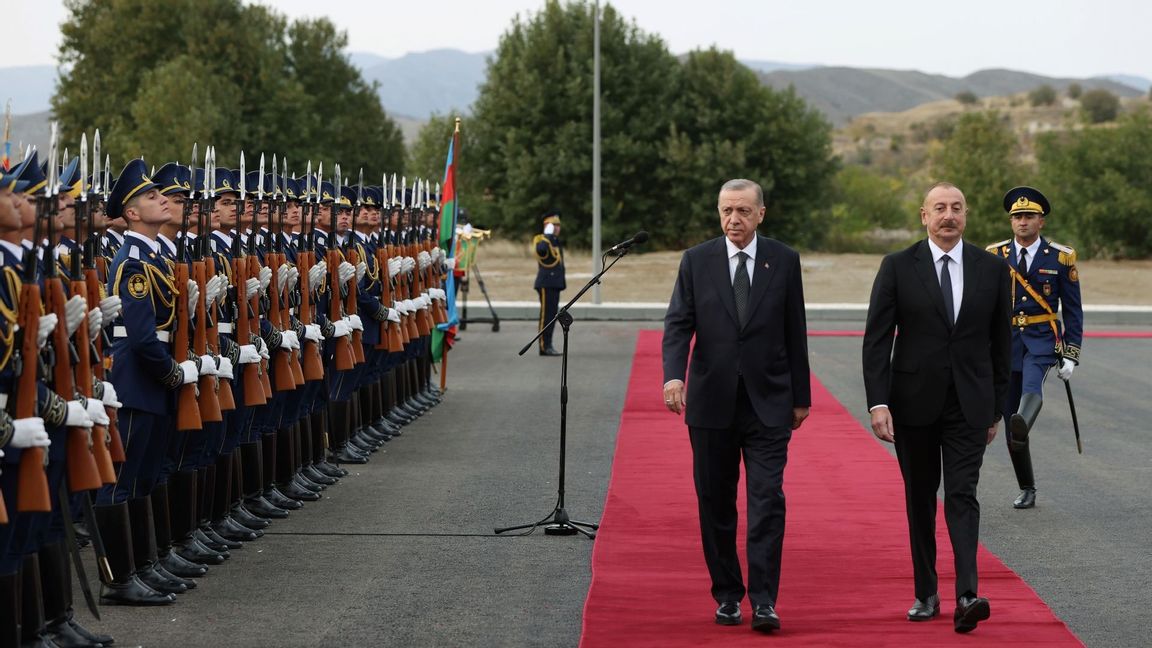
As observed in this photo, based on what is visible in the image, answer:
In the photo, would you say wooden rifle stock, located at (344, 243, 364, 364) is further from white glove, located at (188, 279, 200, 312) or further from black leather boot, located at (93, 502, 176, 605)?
black leather boot, located at (93, 502, 176, 605)

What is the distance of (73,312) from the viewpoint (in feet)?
21.2

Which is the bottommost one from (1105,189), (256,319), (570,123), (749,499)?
(749,499)

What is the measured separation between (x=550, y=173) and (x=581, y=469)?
40848 millimetres

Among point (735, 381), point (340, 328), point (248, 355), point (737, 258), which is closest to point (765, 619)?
point (735, 381)

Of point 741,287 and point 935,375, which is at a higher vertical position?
→ point 741,287

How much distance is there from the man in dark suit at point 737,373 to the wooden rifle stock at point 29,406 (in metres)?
2.49

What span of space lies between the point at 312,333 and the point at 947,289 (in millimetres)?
4681

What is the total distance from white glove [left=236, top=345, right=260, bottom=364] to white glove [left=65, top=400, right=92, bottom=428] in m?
2.55

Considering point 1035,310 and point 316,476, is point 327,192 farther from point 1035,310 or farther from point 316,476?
point 1035,310

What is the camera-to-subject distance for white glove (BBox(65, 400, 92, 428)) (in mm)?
6309

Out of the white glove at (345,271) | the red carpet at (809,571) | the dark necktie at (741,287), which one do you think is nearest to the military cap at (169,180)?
the red carpet at (809,571)

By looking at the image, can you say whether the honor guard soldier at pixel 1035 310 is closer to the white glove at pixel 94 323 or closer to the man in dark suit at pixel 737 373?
the man in dark suit at pixel 737 373

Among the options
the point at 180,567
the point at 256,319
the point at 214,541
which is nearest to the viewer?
the point at 180,567

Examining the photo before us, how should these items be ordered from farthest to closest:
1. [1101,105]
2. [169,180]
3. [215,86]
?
[1101,105]
[215,86]
[169,180]
